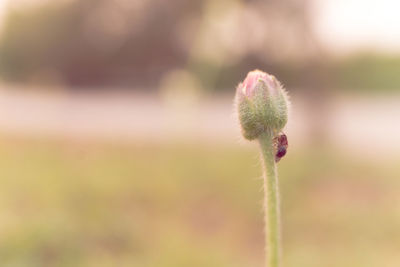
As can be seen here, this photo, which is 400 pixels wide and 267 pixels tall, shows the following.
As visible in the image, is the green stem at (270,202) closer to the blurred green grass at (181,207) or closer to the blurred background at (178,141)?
the blurred background at (178,141)

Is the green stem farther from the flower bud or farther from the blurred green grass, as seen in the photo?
the blurred green grass

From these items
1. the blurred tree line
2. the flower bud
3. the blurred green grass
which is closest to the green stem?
the flower bud

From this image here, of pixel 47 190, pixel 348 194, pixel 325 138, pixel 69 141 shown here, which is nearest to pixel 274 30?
pixel 325 138

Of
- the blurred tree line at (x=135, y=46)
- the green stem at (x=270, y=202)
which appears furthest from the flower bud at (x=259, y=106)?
the blurred tree line at (x=135, y=46)

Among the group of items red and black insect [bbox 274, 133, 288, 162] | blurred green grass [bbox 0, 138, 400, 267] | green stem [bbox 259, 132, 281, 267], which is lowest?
green stem [bbox 259, 132, 281, 267]

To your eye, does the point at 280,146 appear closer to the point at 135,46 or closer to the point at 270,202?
the point at 270,202

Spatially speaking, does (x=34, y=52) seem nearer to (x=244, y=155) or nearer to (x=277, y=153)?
(x=244, y=155)
